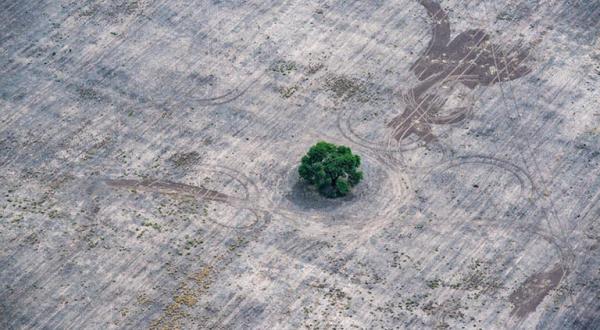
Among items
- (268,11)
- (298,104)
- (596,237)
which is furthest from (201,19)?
(596,237)

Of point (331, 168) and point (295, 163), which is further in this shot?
point (295, 163)

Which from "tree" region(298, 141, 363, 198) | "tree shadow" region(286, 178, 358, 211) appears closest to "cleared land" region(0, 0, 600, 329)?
"tree shadow" region(286, 178, 358, 211)

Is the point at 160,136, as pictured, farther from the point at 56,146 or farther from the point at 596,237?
the point at 596,237

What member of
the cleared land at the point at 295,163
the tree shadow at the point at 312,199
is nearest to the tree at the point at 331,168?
the tree shadow at the point at 312,199

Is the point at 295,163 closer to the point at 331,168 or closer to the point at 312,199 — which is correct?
the point at 312,199

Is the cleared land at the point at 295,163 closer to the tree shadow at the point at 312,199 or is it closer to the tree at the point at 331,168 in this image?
the tree shadow at the point at 312,199

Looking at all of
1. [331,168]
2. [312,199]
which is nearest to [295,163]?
[312,199]
